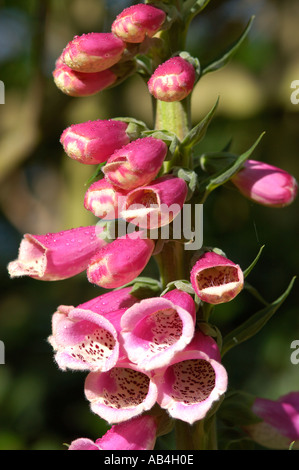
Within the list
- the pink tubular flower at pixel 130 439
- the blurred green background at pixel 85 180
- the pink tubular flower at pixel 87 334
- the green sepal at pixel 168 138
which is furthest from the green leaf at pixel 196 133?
the blurred green background at pixel 85 180

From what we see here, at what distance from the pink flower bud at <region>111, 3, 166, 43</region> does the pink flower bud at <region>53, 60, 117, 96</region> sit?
8cm

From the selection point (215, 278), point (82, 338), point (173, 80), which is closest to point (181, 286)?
point (215, 278)

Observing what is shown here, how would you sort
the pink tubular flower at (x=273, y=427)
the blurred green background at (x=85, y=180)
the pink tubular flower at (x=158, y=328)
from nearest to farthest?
the pink tubular flower at (x=158, y=328)
the pink tubular flower at (x=273, y=427)
the blurred green background at (x=85, y=180)

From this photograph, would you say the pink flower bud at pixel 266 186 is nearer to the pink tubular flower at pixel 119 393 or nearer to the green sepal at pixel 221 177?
the green sepal at pixel 221 177

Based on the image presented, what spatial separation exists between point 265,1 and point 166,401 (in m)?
2.41

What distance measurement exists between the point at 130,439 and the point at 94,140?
0.41 metres

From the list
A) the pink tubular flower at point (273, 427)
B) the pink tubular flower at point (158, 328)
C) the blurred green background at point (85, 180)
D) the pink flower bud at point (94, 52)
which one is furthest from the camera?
the blurred green background at point (85, 180)

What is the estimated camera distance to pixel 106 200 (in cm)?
90

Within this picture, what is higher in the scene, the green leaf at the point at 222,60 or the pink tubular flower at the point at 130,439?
the green leaf at the point at 222,60

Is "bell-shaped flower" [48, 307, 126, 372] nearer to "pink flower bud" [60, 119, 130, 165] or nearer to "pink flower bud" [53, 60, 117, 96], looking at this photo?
"pink flower bud" [60, 119, 130, 165]

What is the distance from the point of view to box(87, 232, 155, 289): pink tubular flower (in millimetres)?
901

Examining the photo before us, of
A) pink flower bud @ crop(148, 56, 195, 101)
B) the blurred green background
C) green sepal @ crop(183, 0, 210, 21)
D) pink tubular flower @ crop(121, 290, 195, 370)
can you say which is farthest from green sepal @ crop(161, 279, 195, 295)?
the blurred green background

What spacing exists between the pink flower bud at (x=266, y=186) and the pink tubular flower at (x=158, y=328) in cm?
21

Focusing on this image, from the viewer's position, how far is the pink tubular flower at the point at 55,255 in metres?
0.98
